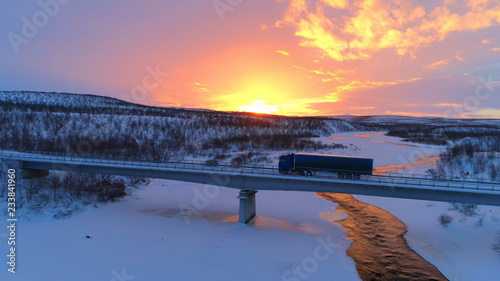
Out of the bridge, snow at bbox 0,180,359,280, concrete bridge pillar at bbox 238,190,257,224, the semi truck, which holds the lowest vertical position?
snow at bbox 0,180,359,280

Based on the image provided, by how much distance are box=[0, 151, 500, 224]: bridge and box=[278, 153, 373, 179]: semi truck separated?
1.02 m

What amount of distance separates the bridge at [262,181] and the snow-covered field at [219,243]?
4.17 meters

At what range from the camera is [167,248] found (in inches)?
945

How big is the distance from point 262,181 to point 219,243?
27.0 ft

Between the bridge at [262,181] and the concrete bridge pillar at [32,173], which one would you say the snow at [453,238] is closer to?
the bridge at [262,181]

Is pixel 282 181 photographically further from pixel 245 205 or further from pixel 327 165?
pixel 327 165

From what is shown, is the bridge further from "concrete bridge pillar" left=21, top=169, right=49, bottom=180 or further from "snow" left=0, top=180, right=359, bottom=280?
"snow" left=0, top=180, right=359, bottom=280

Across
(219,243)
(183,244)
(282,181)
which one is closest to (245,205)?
(282,181)

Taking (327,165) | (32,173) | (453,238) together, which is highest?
(327,165)

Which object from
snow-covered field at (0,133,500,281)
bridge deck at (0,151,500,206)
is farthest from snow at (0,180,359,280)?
bridge deck at (0,151,500,206)

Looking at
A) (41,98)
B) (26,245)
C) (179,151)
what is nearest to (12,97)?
(41,98)

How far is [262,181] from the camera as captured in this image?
30312 mm

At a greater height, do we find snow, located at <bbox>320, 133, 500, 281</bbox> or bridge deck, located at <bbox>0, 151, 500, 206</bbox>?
bridge deck, located at <bbox>0, 151, 500, 206</bbox>

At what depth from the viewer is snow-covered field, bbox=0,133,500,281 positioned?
2053 centimetres
